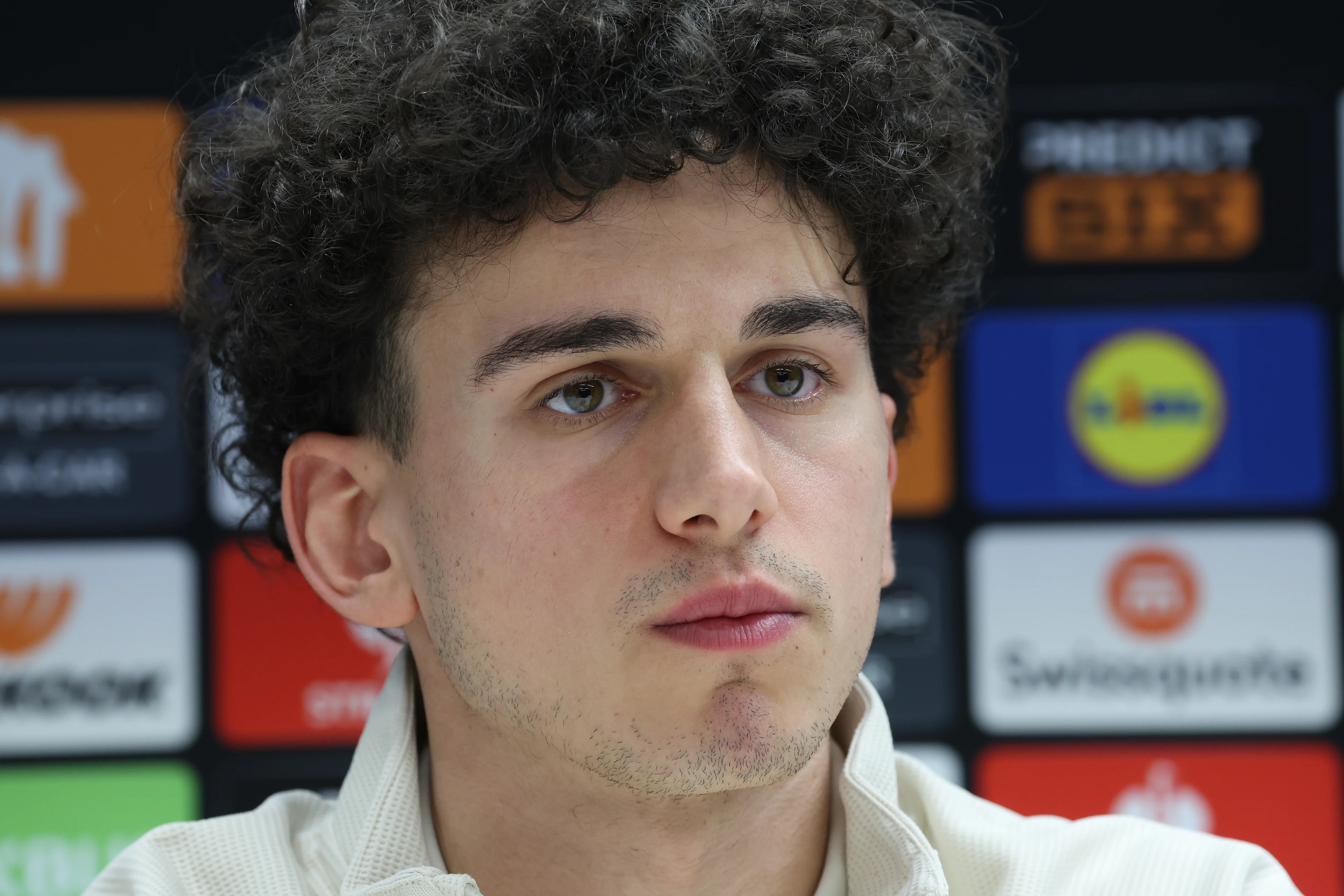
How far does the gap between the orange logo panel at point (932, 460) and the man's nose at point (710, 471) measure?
1.13 metres

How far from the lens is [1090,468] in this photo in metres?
2.40

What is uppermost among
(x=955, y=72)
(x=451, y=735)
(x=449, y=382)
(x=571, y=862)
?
(x=955, y=72)

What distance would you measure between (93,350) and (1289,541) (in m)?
1.98

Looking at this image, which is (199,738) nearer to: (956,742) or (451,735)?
(451,735)

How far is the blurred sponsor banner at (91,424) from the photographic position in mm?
2373

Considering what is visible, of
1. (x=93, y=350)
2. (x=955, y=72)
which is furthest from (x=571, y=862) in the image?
(x=93, y=350)

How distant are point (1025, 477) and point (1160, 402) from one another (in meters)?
0.25

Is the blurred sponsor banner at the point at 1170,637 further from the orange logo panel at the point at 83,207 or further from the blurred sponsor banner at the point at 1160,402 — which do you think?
the orange logo panel at the point at 83,207

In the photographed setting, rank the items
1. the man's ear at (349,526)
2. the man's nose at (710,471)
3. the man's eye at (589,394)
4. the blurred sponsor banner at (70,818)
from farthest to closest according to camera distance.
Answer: the blurred sponsor banner at (70,818)
the man's ear at (349,526)
the man's eye at (589,394)
the man's nose at (710,471)

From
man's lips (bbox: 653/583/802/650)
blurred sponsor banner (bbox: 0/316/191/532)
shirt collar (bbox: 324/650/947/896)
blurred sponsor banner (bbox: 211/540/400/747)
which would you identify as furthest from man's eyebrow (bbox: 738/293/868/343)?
blurred sponsor banner (bbox: 0/316/191/532)

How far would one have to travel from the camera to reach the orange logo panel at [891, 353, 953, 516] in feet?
7.95

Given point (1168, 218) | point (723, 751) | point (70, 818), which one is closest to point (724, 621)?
point (723, 751)

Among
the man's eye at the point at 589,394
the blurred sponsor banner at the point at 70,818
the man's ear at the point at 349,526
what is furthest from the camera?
the blurred sponsor banner at the point at 70,818

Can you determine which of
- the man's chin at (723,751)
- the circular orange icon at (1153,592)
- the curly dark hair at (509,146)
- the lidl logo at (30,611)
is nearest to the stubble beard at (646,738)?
the man's chin at (723,751)
